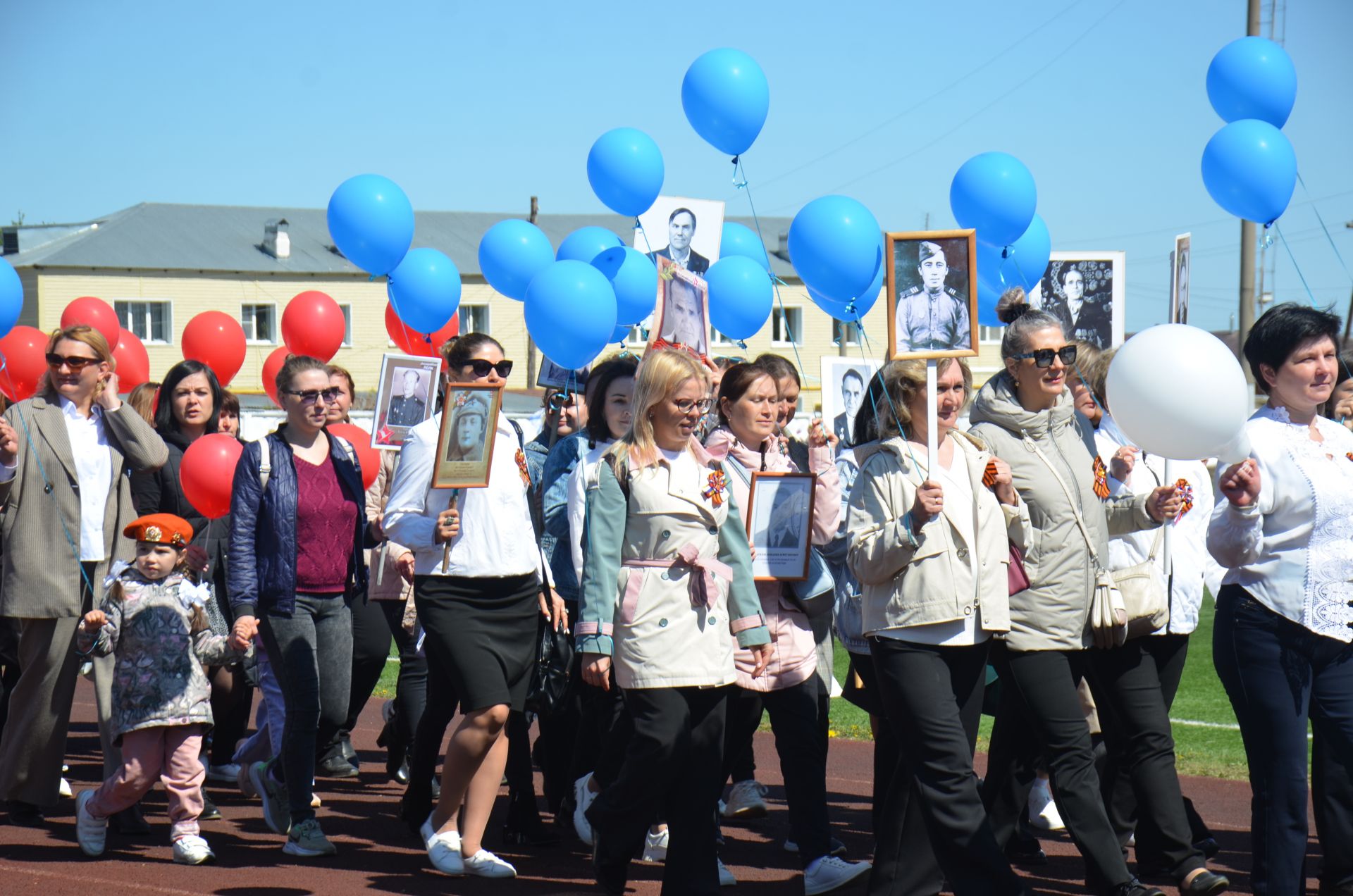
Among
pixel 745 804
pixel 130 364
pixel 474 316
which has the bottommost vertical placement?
pixel 745 804

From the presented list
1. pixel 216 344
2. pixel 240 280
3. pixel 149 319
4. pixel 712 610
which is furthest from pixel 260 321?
pixel 712 610

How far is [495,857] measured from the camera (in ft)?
19.4

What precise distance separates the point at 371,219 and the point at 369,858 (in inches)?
183

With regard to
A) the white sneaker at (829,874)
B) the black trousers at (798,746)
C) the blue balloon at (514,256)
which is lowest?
the white sneaker at (829,874)

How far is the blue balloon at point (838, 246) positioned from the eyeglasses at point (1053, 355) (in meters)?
2.10

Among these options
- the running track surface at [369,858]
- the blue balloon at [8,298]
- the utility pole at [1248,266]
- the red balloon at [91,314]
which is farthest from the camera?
the utility pole at [1248,266]

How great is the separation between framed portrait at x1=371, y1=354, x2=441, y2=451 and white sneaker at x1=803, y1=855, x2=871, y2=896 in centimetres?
324

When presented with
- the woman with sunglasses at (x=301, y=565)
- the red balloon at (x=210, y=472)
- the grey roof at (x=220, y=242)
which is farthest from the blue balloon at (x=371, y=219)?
the grey roof at (x=220, y=242)

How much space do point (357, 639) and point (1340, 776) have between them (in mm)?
4840

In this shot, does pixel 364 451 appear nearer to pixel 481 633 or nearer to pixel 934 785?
pixel 481 633

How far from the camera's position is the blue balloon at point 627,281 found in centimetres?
927

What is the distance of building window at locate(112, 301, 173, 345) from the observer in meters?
50.1

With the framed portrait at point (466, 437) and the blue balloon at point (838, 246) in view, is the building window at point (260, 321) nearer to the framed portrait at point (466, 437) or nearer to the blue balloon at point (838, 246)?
the blue balloon at point (838, 246)

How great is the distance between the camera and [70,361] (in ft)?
22.4
